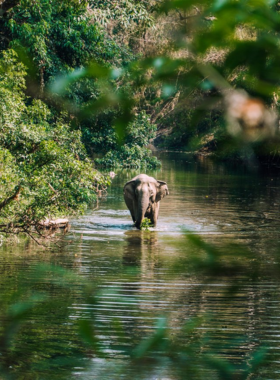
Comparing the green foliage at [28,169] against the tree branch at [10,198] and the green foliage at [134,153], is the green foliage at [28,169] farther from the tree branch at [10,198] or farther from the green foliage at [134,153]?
the green foliage at [134,153]

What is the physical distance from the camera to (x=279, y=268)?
5.22 ft

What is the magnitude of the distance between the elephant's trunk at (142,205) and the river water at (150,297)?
0.35 metres

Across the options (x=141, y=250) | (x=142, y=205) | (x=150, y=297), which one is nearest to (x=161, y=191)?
(x=142, y=205)

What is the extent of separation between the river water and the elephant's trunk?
35cm

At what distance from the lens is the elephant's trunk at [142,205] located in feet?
54.6

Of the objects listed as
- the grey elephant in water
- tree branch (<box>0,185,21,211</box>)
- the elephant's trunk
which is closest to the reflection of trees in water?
the elephant's trunk

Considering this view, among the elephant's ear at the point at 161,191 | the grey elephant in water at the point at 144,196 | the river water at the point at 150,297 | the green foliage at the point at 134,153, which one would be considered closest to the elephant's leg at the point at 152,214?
the grey elephant in water at the point at 144,196

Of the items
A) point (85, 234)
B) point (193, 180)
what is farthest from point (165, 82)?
point (193, 180)

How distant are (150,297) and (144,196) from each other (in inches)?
322

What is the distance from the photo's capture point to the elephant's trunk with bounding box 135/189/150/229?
16656 millimetres

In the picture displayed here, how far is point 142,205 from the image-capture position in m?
16.9

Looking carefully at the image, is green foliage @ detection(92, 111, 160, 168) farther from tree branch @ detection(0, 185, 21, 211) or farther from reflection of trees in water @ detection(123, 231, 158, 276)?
tree branch @ detection(0, 185, 21, 211)

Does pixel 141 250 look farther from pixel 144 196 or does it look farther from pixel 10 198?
pixel 10 198

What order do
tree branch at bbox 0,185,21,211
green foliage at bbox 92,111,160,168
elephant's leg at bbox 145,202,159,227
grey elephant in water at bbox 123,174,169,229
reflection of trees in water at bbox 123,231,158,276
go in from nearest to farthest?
1. tree branch at bbox 0,185,21,211
2. reflection of trees in water at bbox 123,231,158,276
3. grey elephant in water at bbox 123,174,169,229
4. elephant's leg at bbox 145,202,159,227
5. green foliage at bbox 92,111,160,168
